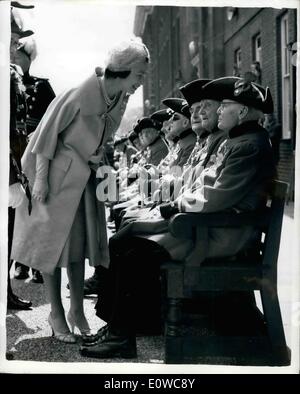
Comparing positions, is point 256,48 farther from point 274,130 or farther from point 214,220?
point 214,220

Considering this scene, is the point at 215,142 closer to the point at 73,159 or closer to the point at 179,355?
the point at 73,159

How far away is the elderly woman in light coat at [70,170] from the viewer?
12.2 feet

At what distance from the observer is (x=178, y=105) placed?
457 centimetres

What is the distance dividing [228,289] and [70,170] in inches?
43.4

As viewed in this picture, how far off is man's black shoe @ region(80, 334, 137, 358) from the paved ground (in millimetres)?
47

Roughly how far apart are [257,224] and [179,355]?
2.56 feet

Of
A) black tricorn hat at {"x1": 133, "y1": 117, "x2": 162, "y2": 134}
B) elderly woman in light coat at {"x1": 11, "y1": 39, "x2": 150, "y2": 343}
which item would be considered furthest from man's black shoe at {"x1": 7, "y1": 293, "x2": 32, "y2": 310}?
black tricorn hat at {"x1": 133, "y1": 117, "x2": 162, "y2": 134}

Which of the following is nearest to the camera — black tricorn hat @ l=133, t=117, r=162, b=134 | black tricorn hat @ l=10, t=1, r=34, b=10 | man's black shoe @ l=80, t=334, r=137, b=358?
black tricorn hat @ l=10, t=1, r=34, b=10

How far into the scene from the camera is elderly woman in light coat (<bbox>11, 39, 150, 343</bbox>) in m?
3.71

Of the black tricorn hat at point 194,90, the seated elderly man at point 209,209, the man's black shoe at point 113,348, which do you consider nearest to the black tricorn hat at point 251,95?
the seated elderly man at point 209,209

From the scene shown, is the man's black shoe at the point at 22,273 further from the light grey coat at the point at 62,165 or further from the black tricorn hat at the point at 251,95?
the black tricorn hat at the point at 251,95

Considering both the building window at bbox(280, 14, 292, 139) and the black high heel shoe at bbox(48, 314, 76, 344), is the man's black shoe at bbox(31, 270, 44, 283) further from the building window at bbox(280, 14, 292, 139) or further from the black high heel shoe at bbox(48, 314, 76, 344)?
the building window at bbox(280, 14, 292, 139)

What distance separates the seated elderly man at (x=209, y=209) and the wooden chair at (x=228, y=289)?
75 millimetres

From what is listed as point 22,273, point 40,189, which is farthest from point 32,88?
point 22,273
